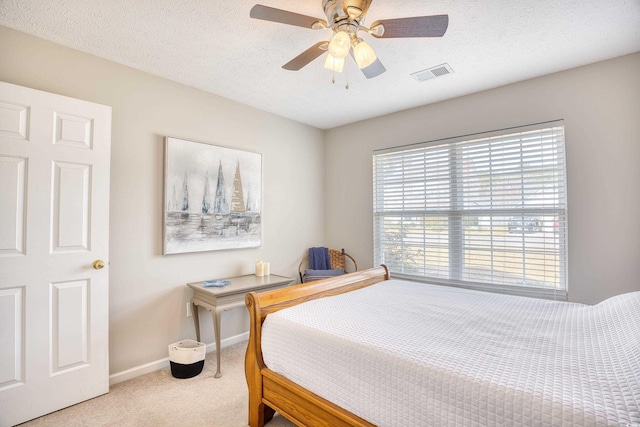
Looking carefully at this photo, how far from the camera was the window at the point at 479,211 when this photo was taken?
2797mm

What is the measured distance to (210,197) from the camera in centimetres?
314

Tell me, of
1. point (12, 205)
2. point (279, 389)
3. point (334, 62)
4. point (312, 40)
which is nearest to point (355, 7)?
point (334, 62)

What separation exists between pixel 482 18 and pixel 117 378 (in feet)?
12.4

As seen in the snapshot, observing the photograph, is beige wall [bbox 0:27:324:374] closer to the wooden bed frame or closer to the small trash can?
the small trash can

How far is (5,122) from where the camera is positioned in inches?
78.0

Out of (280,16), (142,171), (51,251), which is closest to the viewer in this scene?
(280,16)

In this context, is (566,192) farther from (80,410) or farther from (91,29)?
(80,410)

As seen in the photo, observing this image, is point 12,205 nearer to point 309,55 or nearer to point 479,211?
point 309,55

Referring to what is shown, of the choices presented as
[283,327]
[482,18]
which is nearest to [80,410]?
[283,327]

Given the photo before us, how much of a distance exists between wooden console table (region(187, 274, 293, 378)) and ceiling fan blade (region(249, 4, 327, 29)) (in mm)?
2065

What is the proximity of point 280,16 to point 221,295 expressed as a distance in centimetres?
213

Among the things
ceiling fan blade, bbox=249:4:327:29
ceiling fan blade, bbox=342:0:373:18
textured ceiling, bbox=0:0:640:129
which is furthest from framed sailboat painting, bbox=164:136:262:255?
ceiling fan blade, bbox=342:0:373:18

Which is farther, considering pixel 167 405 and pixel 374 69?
pixel 167 405

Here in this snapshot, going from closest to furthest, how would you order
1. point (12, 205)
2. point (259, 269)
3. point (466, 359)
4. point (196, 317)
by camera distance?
point (466, 359)
point (12, 205)
point (196, 317)
point (259, 269)
